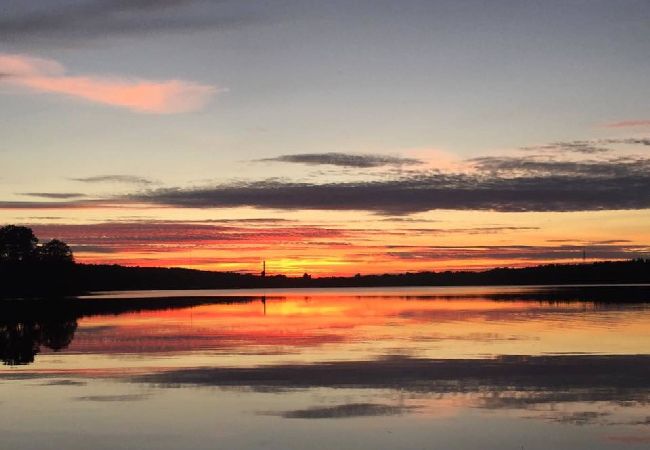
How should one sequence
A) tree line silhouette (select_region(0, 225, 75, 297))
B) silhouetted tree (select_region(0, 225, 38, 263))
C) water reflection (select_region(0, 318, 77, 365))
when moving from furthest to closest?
silhouetted tree (select_region(0, 225, 38, 263)) → tree line silhouette (select_region(0, 225, 75, 297)) → water reflection (select_region(0, 318, 77, 365))

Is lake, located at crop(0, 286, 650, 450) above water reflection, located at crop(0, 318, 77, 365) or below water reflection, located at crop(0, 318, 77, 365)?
above

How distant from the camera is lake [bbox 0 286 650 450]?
16.3 meters

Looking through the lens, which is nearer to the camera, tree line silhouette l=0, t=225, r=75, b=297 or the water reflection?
the water reflection

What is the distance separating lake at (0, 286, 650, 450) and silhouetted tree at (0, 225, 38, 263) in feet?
366

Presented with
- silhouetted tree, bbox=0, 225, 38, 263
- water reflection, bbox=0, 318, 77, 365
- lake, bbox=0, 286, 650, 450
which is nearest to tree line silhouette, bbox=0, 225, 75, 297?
silhouetted tree, bbox=0, 225, 38, 263

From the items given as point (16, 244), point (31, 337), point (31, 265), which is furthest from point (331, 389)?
point (16, 244)

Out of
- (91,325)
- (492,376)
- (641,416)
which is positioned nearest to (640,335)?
(492,376)

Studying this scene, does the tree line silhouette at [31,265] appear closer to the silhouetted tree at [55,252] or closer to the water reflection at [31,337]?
the silhouetted tree at [55,252]

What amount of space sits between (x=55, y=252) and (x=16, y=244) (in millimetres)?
11764

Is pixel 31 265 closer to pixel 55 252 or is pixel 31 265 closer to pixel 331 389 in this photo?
pixel 55 252

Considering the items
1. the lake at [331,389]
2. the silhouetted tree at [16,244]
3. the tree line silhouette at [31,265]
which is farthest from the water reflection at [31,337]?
the silhouetted tree at [16,244]

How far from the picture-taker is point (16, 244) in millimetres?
145500

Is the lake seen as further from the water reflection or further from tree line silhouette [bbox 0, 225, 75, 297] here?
tree line silhouette [bbox 0, 225, 75, 297]

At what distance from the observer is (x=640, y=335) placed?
3447cm
